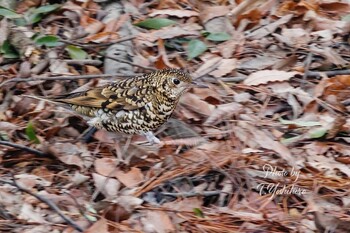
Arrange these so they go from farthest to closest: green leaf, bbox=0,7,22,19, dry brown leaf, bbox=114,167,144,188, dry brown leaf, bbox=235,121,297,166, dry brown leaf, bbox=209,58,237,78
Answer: green leaf, bbox=0,7,22,19
dry brown leaf, bbox=209,58,237,78
dry brown leaf, bbox=235,121,297,166
dry brown leaf, bbox=114,167,144,188

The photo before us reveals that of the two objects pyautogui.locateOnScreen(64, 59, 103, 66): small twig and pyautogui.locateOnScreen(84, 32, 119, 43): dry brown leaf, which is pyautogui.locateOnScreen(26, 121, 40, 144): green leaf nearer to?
pyautogui.locateOnScreen(64, 59, 103, 66): small twig

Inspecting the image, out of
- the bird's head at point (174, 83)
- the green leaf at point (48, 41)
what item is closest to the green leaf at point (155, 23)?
the green leaf at point (48, 41)

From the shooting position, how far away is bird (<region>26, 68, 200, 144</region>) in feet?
17.0

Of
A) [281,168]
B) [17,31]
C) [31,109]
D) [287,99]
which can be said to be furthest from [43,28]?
[281,168]

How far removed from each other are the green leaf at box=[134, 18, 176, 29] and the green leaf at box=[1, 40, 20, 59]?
959 mm

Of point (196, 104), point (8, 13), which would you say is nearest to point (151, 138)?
point (196, 104)

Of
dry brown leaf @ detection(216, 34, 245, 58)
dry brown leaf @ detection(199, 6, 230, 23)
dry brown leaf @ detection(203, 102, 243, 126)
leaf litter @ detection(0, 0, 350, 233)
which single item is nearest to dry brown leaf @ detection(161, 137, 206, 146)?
leaf litter @ detection(0, 0, 350, 233)

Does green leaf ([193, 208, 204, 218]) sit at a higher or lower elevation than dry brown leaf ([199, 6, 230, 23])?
lower

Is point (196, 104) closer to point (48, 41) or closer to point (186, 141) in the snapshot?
point (186, 141)

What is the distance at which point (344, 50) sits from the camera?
619 centimetres

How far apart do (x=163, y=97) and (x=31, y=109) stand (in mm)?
969

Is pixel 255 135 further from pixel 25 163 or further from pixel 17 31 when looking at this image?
pixel 17 31

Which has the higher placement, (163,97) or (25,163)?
(163,97)

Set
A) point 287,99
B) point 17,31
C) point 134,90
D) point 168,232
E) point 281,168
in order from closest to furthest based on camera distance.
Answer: point 168,232 < point 281,168 < point 134,90 < point 287,99 < point 17,31
